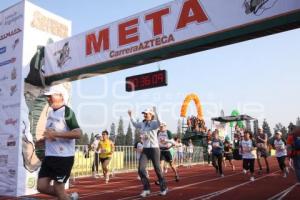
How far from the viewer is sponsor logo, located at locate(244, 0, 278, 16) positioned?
7.45 metres

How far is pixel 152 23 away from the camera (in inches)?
369

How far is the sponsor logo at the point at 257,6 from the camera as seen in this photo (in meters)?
7.45

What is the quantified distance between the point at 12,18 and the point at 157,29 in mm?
4976

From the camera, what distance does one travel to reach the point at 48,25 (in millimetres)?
11789

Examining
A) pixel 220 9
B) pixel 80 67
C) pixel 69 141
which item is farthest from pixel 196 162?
pixel 69 141

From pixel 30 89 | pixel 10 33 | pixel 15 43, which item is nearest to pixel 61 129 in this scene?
pixel 30 89

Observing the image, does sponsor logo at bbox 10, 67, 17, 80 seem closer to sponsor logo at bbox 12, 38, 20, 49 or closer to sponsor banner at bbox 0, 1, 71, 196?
sponsor banner at bbox 0, 1, 71, 196

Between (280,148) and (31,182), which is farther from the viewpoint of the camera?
(280,148)

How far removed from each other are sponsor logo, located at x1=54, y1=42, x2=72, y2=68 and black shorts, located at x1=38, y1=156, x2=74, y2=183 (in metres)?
6.35

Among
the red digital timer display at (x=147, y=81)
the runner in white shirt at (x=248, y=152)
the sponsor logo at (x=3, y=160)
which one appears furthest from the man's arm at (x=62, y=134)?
the runner in white shirt at (x=248, y=152)

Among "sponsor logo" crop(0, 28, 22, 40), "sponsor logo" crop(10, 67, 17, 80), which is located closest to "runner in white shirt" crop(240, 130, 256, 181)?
"sponsor logo" crop(10, 67, 17, 80)

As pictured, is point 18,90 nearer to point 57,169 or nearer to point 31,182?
point 31,182

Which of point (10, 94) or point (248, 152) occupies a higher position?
point (10, 94)

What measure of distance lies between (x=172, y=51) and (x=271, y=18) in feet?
8.13
